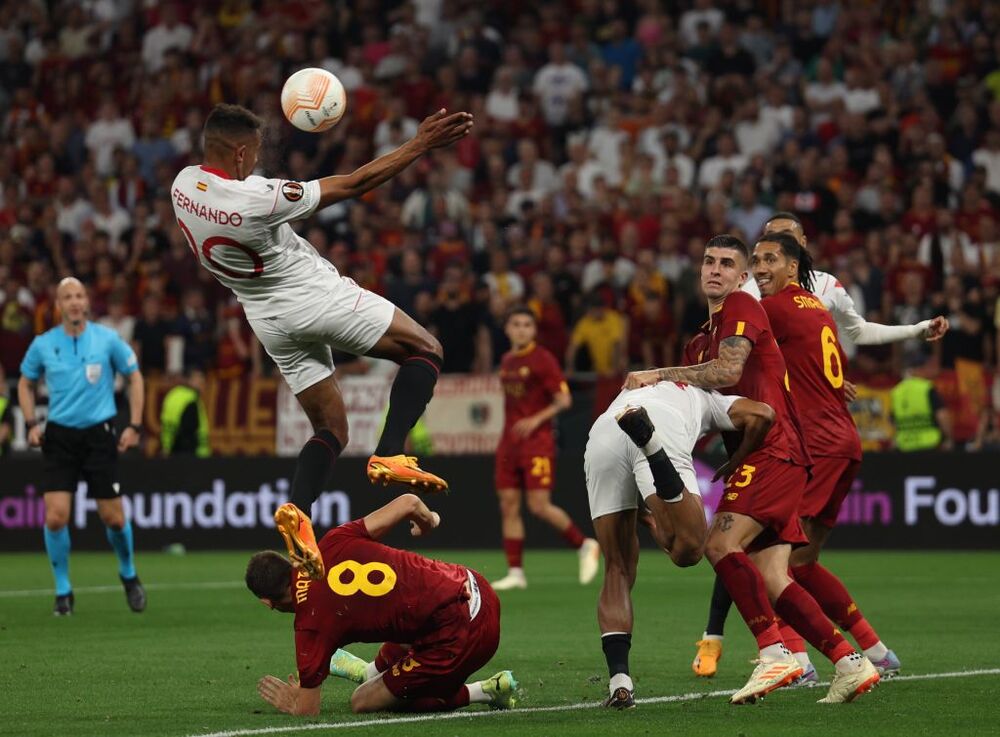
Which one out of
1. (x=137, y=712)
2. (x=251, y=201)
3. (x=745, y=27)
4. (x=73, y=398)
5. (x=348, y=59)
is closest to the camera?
(x=137, y=712)

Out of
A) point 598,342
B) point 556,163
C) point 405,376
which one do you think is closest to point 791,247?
point 405,376

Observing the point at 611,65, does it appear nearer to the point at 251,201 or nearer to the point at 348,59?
the point at 348,59

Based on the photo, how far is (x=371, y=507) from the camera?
68.0ft

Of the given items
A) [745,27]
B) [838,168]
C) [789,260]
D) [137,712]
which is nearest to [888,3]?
[745,27]

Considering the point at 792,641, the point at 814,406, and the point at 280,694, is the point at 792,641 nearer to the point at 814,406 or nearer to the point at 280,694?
the point at 814,406

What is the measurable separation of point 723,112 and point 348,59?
600 cm

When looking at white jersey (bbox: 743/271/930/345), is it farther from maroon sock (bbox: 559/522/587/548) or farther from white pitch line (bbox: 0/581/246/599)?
white pitch line (bbox: 0/581/246/599)

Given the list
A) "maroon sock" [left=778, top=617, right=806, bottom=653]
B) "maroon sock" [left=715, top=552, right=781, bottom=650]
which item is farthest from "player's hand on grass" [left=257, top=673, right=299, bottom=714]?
"maroon sock" [left=778, top=617, right=806, bottom=653]

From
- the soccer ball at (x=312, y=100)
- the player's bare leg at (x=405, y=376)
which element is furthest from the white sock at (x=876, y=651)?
the soccer ball at (x=312, y=100)

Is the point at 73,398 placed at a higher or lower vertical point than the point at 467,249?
lower

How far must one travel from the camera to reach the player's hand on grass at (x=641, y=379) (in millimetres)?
8117

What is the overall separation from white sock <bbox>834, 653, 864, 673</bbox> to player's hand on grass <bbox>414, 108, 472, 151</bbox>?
9.99ft

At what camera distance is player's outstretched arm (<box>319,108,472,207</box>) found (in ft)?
28.2

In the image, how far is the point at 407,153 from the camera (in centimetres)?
859
